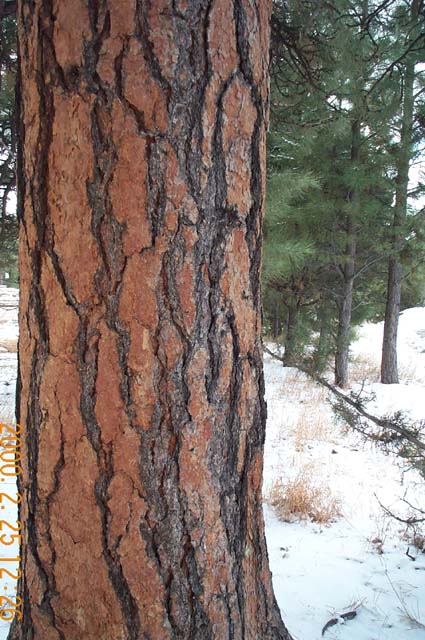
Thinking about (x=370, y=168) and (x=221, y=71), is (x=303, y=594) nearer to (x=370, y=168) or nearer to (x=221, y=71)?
(x=221, y=71)

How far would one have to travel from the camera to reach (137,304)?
928 millimetres

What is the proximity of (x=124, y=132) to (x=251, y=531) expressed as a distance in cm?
99

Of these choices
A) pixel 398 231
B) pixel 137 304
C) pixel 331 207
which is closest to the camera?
pixel 137 304

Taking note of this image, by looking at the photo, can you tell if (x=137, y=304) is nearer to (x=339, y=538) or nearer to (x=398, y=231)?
(x=339, y=538)

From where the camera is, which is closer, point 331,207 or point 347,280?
point 331,207

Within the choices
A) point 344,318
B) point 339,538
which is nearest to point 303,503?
point 339,538

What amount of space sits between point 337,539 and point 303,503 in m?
0.37

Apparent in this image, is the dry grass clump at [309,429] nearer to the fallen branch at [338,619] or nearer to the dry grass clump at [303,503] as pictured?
the dry grass clump at [303,503]

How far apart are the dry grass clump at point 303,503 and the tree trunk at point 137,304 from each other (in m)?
1.81

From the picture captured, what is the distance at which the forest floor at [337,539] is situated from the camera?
172 cm

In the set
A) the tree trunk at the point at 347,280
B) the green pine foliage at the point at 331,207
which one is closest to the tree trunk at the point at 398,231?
the green pine foliage at the point at 331,207

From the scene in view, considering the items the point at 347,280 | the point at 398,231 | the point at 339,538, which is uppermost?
the point at 398,231
